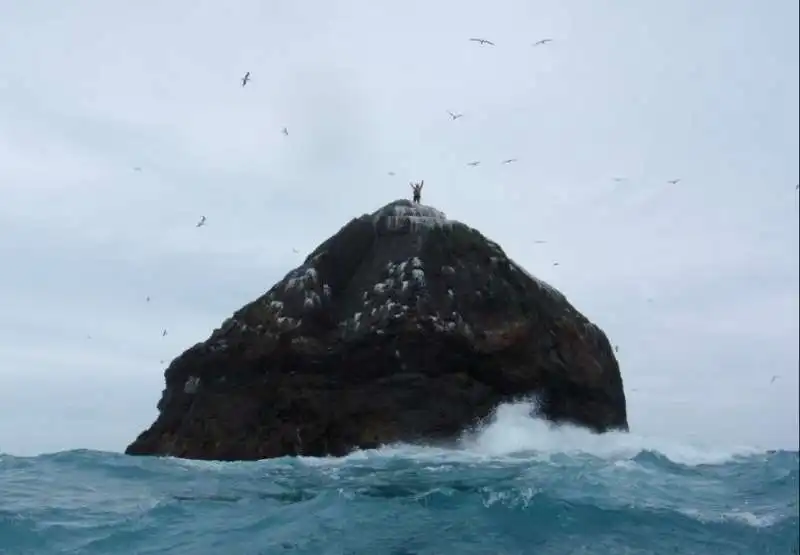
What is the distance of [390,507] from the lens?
17734mm

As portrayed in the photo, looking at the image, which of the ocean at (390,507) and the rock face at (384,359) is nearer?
the ocean at (390,507)

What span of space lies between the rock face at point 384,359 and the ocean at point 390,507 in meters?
2.64

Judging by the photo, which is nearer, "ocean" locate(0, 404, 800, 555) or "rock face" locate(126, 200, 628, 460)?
"ocean" locate(0, 404, 800, 555)

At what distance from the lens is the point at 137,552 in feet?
47.4

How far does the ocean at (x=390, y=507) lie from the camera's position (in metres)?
15.1

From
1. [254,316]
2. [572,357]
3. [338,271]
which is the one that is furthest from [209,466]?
[572,357]

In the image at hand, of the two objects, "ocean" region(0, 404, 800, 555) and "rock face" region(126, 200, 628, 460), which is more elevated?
"rock face" region(126, 200, 628, 460)

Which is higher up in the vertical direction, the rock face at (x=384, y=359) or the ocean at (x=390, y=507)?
the rock face at (x=384, y=359)

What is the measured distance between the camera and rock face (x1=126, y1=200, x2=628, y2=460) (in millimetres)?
29844

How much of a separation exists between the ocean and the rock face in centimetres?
264

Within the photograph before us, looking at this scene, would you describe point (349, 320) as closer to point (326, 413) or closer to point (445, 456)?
point (326, 413)

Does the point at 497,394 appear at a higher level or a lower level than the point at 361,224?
lower

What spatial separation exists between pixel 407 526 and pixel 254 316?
1703cm

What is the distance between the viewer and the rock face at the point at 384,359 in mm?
29844
